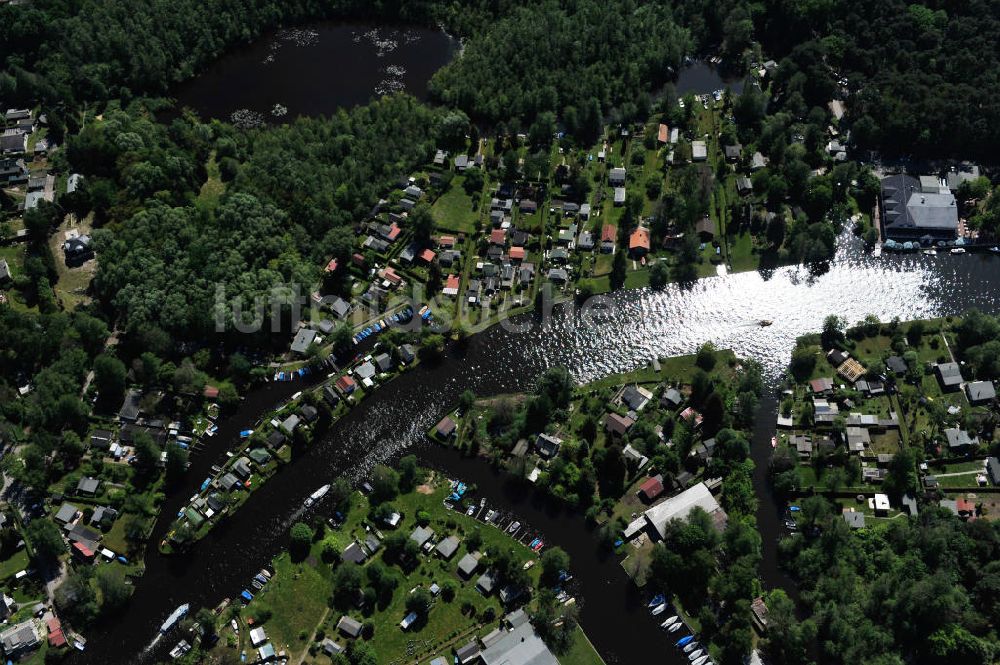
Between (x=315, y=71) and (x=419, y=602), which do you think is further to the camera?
(x=315, y=71)

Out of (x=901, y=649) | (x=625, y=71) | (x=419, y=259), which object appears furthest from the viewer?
(x=625, y=71)

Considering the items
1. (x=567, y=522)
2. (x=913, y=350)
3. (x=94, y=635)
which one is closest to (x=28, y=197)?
(x=94, y=635)

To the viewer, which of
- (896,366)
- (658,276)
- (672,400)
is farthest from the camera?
(658,276)

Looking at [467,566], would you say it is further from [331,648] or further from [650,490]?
[650,490]

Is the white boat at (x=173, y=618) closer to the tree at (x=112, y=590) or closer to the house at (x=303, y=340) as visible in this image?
the tree at (x=112, y=590)

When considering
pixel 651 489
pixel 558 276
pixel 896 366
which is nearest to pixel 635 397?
pixel 651 489

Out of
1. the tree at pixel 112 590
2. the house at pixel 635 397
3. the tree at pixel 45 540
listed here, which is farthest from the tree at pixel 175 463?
the house at pixel 635 397

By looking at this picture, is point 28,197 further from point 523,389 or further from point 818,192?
point 818,192
